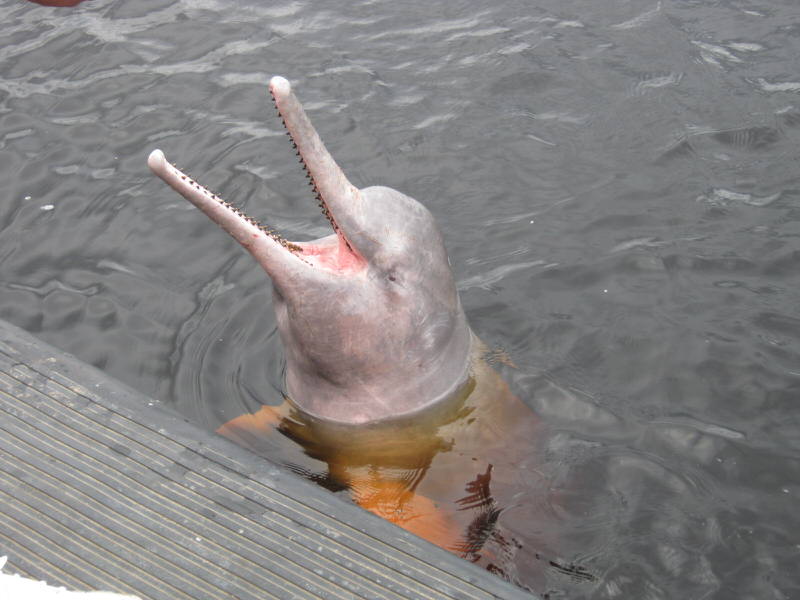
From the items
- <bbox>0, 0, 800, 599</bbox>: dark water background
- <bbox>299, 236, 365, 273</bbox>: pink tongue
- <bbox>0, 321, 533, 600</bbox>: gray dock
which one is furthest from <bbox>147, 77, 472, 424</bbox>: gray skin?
<bbox>0, 321, 533, 600</bbox>: gray dock

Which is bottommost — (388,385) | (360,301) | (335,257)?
(388,385)

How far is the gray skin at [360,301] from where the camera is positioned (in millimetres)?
4477

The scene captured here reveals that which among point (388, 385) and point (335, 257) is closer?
point (335, 257)

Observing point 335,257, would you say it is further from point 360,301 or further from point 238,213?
point 238,213

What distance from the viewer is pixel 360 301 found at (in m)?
4.70

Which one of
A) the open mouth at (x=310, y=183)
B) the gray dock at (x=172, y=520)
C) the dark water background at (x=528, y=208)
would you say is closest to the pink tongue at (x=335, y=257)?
the open mouth at (x=310, y=183)

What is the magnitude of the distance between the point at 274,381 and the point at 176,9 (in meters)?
5.62

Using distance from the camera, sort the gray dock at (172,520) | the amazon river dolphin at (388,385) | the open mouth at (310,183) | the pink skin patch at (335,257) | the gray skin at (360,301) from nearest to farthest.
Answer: the gray dock at (172,520), the open mouth at (310,183), the gray skin at (360,301), the amazon river dolphin at (388,385), the pink skin patch at (335,257)

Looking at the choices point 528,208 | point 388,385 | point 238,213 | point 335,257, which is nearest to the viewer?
point 238,213

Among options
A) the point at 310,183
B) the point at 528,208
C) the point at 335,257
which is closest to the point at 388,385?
the point at 335,257

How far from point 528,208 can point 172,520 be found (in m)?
4.22

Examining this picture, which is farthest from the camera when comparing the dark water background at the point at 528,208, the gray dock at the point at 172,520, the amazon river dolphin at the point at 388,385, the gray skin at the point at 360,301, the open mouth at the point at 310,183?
the dark water background at the point at 528,208

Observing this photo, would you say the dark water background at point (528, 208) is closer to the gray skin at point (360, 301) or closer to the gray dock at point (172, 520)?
the gray skin at point (360, 301)

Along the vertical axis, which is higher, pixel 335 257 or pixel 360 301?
pixel 335 257
